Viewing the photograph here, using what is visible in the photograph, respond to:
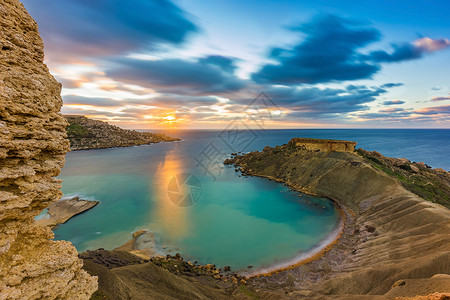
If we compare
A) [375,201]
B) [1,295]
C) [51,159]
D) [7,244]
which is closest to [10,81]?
[51,159]

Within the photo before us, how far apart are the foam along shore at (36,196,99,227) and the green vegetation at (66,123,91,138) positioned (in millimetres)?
107330

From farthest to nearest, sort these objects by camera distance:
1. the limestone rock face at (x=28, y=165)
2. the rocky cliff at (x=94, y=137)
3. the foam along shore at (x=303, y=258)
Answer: the rocky cliff at (x=94, y=137), the foam along shore at (x=303, y=258), the limestone rock face at (x=28, y=165)

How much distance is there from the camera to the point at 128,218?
34938mm

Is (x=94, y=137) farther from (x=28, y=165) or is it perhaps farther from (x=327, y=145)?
(x=28, y=165)

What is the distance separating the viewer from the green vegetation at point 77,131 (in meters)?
126

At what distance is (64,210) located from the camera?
118ft

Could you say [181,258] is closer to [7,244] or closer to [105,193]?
[7,244]

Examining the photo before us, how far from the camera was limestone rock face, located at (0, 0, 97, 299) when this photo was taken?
249 inches

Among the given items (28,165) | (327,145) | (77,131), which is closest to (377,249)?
(28,165)

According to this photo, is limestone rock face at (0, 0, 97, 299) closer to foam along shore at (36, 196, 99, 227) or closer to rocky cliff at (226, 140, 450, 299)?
rocky cliff at (226, 140, 450, 299)

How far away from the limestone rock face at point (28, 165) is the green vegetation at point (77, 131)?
478 ft

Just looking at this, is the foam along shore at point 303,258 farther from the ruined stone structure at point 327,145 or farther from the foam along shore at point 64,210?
the foam along shore at point 64,210

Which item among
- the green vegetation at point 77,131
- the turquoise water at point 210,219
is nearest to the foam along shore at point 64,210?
the turquoise water at point 210,219

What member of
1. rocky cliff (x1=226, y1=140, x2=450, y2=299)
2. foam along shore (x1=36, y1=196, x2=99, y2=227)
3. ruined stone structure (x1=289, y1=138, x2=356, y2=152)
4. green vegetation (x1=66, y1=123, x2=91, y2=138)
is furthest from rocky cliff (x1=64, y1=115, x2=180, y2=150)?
rocky cliff (x1=226, y1=140, x2=450, y2=299)
